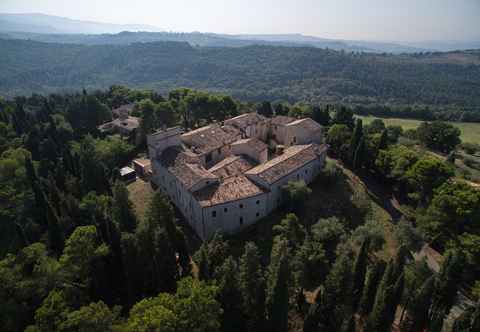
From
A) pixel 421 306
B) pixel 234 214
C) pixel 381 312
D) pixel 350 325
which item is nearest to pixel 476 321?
pixel 421 306

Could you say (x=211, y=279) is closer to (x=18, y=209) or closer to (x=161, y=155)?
(x=161, y=155)

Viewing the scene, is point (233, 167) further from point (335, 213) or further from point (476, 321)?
point (476, 321)

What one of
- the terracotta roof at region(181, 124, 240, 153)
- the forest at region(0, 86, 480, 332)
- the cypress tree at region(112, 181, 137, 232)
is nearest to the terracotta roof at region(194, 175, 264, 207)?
the forest at region(0, 86, 480, 332)

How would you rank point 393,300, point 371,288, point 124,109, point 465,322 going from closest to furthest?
point 465,322, point 393,300, point 371,288, point 124,109

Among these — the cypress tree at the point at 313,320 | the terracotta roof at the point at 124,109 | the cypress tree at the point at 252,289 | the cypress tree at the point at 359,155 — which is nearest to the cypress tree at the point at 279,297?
the cypress tree at the point at 252,289

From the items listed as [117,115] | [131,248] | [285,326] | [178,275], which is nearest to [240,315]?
[285,326]

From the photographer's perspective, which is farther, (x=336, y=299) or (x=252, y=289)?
(x=336, y=299)

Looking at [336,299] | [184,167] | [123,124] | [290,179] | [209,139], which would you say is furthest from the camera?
[123,124]

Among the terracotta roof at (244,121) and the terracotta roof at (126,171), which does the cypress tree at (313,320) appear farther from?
the terracotta roof at (244,121)

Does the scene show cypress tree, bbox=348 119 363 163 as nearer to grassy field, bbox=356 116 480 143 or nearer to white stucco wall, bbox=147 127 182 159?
white stucco wall, bbox=147 127 182 159
